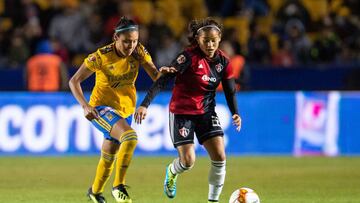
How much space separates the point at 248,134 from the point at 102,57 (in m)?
7.91

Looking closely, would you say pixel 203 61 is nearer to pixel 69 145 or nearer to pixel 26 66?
pixel 69 145

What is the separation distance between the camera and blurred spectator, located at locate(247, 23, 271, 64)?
2053cm

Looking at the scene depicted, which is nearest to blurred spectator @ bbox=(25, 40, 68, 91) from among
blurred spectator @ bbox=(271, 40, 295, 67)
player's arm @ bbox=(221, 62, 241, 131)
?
blurred spectator @ bbox=(271, 40, 295, 67)

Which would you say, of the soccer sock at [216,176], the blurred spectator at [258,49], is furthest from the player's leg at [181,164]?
the blurred spectator at [258,49]

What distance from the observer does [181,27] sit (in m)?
22.2

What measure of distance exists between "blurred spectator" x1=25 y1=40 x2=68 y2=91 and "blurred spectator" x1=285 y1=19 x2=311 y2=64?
16.5 ft

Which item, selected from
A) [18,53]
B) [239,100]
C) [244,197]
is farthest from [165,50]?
[244,197]

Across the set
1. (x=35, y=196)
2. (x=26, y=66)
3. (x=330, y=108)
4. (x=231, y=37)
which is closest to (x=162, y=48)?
(x=231, y=37)

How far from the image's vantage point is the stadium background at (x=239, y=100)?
544 inches

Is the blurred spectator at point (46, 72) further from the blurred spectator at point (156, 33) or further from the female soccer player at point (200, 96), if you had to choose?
the female soccer player at point (200, 96)

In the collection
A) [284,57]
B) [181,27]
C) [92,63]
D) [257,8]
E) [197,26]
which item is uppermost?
[257,8]

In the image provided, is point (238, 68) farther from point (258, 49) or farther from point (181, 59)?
point (181, 59)

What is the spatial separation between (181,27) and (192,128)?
12461 millimetres

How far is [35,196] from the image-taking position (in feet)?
37.4
